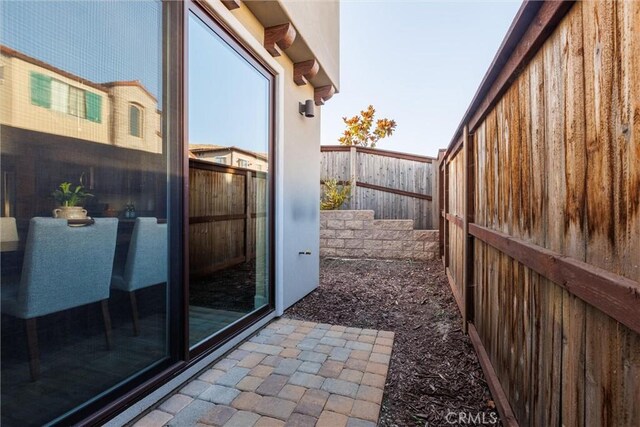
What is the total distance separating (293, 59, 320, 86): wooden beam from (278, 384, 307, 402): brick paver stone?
9.52ft

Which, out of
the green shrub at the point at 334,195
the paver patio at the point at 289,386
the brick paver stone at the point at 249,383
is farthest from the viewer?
the green shrub at the point at 334,195

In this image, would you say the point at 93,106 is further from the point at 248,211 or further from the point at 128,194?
the point at 248,211

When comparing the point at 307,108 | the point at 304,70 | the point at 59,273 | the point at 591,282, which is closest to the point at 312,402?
the point at 59,273

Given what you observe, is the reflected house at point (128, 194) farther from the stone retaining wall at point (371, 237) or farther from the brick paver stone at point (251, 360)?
the stone retaining wall at point (371, 237)

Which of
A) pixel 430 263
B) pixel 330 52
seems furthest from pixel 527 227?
pixel 430 263

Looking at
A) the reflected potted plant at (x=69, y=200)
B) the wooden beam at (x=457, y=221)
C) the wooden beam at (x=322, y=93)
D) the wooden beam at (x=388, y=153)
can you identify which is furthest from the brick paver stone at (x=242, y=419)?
the wooden beam at (x=388, y=153)

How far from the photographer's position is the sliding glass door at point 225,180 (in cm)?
218

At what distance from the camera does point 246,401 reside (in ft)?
6.07

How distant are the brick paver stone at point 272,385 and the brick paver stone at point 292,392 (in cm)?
3

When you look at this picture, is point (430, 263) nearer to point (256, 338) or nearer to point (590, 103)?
point (256, 338)

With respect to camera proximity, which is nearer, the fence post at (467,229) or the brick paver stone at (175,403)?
the brick paver stone at (175,403)

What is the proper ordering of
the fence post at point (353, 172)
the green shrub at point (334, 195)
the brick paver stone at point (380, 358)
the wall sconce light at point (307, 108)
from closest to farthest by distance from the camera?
the brick paver stone at point (380, 358) < the wall sconce light at point (307, 108) < the green shrub at point (334, 195) < the fence post at point (353, 172)

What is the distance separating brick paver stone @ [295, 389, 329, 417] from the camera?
5.83ft

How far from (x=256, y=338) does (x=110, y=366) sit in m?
1.25
